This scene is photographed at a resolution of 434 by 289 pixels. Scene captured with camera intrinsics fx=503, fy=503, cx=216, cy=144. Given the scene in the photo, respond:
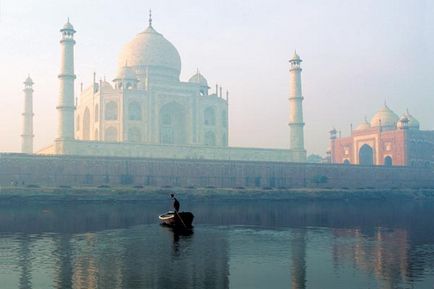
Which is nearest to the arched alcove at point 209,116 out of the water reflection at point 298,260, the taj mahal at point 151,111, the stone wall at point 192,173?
the taj mahal at point 151,111

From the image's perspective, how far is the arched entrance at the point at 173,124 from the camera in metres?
54.6

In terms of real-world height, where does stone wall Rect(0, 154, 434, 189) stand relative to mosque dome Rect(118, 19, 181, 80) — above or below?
below

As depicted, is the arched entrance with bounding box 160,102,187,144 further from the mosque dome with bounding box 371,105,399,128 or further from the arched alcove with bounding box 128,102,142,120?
the mosque dome with bounding box 371,105,399,128

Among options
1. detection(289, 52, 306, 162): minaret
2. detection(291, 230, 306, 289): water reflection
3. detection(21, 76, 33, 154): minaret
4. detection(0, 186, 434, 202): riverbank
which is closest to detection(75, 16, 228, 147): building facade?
detection(21, 76, 33, 154): minaret

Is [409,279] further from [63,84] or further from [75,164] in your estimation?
[63,84]

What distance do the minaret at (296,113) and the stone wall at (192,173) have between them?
5153 millimetres

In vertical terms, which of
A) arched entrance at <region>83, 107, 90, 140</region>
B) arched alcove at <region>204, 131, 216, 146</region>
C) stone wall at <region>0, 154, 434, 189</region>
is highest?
arched entrance at <region>83, 107, 90, 140</region>

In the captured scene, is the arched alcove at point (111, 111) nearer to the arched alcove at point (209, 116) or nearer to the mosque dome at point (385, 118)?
the arched alcove at point (209, 116)

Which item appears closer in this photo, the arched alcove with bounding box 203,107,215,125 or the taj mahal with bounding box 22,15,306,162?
the taj mahal with bounding box 22,15,306,162

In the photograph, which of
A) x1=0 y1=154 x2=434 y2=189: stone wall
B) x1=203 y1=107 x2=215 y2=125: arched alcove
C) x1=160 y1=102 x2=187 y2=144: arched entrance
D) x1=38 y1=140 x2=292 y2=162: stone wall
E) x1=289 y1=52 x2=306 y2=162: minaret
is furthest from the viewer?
x1=203 y1=107 x2=215 y2=125: arched alcove

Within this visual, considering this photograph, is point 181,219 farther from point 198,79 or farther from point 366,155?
point 366,155

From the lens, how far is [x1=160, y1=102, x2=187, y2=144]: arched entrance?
54.6 meters

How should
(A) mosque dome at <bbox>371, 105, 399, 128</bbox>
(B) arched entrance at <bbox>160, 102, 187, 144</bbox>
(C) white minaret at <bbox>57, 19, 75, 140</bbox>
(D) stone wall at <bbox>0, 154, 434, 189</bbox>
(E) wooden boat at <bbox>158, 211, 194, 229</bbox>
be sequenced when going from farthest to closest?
(A) mosque dome at <bbox>371, 105, 399, 128</bbox> → (B) arched entrance at <bbox>160, 102, 187, 144</bbox> → (C) white minaret at <bbox>57, 19, 75, 140</bbox> → (D) stone wall at <bbox>0, 154, 434, 189</bbox> → (E) wooden boat at <bbox>158, 211, 194, 229</bbox>

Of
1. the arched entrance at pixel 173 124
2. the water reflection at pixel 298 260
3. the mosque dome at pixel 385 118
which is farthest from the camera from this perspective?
the mosque dome at pixel 385 118
